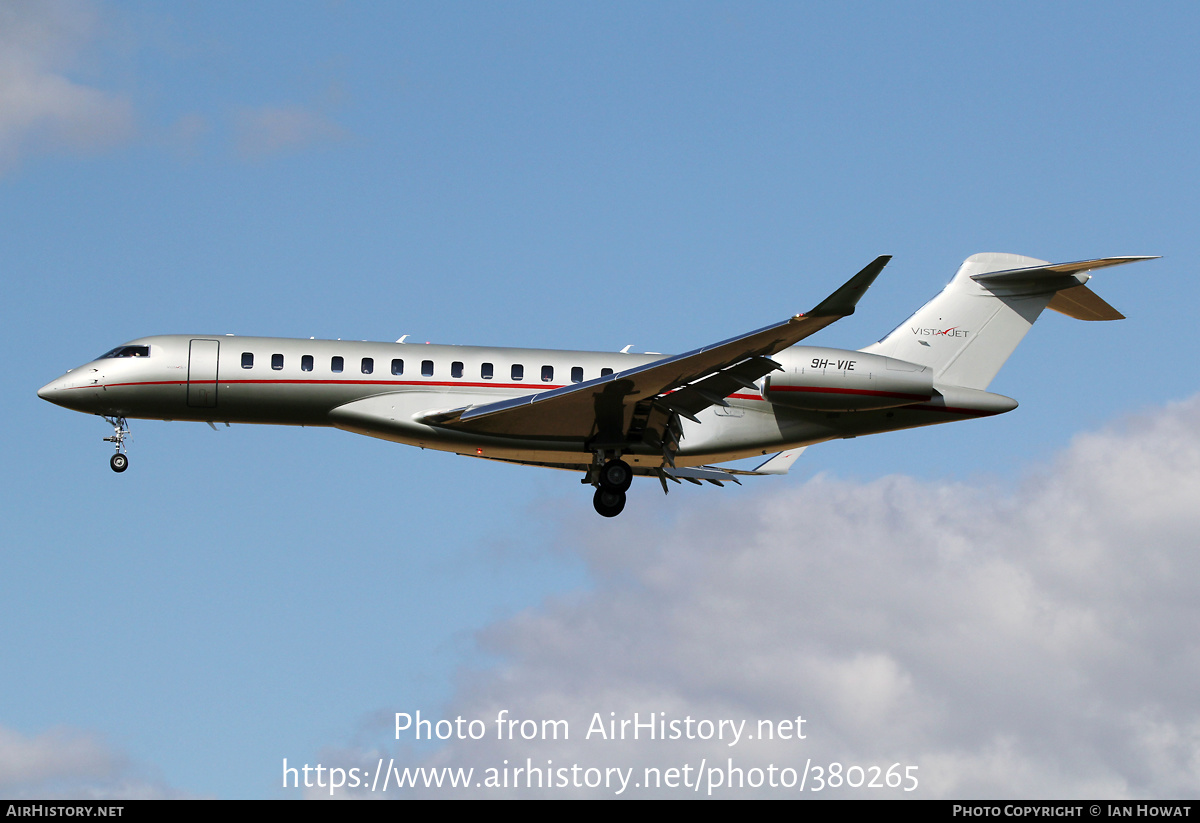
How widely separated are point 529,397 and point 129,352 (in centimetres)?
705

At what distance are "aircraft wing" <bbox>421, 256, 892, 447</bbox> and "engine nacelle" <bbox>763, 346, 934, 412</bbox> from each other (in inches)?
43.5

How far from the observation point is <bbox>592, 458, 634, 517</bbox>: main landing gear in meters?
23.5

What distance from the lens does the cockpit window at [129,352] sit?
76.2 ft

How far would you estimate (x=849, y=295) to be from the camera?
18.9 m

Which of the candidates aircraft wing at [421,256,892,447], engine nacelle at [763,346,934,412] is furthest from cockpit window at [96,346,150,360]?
engine nacelle at [763,346,934,412]

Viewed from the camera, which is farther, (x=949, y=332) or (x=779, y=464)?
(x=779, y=464)

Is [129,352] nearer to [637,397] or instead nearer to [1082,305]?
[637,397]

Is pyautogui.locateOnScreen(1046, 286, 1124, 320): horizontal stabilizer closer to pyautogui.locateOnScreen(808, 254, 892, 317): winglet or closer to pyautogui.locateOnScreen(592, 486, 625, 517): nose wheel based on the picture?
→ pyautogui.locateOnScreen(808, 254, 892, 317): winglet

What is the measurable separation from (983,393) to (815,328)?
216 inches

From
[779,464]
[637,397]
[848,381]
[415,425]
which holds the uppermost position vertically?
[848,381]

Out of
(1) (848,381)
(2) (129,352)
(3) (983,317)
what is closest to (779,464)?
(1) (848,381)

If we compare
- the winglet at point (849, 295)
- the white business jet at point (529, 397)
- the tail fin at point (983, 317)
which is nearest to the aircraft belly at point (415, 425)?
the white business jet at point (529, 397)
